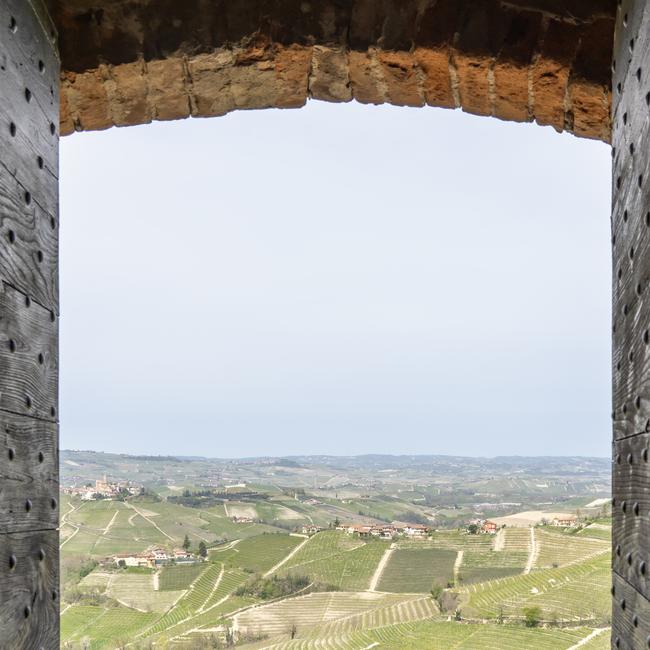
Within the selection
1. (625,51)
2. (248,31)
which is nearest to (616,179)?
(625,51)

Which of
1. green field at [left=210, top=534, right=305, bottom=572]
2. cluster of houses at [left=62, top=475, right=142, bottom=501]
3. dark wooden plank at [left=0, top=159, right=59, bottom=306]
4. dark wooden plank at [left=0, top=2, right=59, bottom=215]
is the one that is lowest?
green field at [left=210, top=534, right=305, bottom=572]

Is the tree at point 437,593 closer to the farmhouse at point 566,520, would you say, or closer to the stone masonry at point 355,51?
the farmhouse at point 566,520

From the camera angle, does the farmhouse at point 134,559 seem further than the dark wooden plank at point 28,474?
Yes

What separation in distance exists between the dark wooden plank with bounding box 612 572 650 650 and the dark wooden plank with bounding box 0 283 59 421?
131 cm

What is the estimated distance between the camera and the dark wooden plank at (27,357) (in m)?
1.43

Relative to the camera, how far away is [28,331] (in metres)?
1.55

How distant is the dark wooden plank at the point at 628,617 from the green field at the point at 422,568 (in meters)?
3.04

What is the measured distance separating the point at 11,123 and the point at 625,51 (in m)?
1.38

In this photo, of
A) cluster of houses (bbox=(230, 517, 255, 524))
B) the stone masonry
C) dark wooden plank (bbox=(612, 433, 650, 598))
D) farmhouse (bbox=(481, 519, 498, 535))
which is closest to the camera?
dark wooden plank (bbox=(612, 433, 650, 598))

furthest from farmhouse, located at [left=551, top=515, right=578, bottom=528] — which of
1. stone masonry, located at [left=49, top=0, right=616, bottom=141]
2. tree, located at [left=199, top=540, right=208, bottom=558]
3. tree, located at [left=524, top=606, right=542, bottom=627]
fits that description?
stone masonry, located at [left=49, top=0, right=616, bottom=141]

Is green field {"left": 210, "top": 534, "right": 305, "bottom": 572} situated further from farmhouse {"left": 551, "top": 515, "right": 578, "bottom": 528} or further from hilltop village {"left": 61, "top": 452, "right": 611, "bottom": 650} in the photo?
farmhouse {"left": 551, "top": 515, "right": 578, "bottom": 528}

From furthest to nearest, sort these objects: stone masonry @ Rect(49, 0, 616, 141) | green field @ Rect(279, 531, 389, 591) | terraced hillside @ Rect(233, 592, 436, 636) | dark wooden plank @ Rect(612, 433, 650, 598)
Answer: green field @ Rect(279, 531, 389, 591), terraced hillside @ Rect(233, 592, 436, 636), stone masonry @ Rect(49, 0, 616, 141), dark wooden plank @ Rect(612, 433, 650, 598)

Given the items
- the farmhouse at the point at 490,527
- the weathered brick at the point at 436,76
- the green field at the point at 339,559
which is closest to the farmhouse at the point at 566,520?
the farmhouse at the point at 490,527

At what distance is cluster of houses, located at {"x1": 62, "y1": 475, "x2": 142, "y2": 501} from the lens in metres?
3.91
